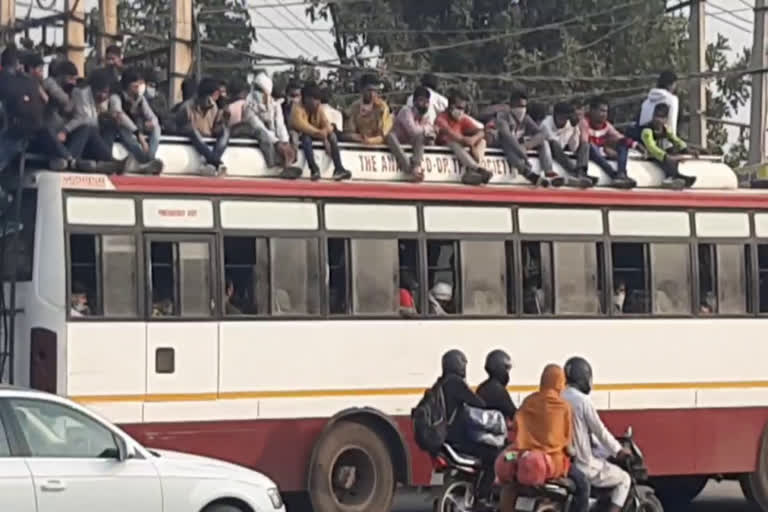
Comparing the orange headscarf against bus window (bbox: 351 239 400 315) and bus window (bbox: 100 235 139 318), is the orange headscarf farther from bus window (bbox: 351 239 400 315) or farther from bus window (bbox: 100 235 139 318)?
bus window (bbox: 100 235 139 318)

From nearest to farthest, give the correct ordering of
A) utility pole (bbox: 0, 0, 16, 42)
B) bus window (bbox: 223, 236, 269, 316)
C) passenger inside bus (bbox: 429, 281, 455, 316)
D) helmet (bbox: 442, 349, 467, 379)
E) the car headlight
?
the car headlight < helmet (bbox: 442, 349, 467, 379) < bus window (bbox: 223, 236, 269, 316) < passenger inside bus (bbox: 429, 281, 455, 316) < utility pole (bbox: 0, 0, 16, 42)

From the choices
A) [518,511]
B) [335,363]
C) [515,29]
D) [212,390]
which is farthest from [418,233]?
[515,29]

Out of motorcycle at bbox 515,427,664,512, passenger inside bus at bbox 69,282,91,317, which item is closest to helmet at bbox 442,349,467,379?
motorcycle at bbox 515,427,664,512

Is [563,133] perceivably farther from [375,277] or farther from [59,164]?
[59,164]

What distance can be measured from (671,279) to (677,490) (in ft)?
8.73

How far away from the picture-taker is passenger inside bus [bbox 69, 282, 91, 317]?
563 inches

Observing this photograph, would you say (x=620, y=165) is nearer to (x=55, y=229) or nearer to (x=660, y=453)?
(x=660, y=453)

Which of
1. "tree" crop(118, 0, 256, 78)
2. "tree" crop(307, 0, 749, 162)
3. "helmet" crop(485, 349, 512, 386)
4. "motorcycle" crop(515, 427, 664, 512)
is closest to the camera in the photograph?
"motorcycle" crop(515, 427, 664, 512)

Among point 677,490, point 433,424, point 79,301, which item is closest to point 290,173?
point 79,301

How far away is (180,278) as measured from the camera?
1499 centimetres

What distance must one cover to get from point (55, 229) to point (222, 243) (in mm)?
1528

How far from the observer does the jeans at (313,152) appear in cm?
1589

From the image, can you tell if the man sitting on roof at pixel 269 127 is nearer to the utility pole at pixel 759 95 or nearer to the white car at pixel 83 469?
the white car at pixel 83 469

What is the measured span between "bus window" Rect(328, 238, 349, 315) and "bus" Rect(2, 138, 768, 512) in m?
0.02
